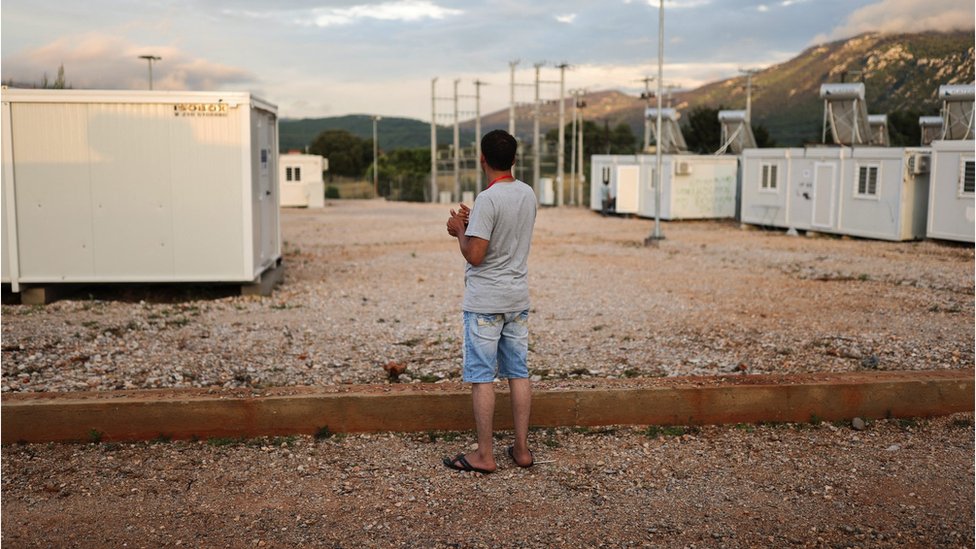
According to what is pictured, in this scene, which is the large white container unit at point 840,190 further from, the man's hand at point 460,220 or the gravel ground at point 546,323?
the man's hand at point 460,220

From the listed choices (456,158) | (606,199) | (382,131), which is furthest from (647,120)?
(382,131)

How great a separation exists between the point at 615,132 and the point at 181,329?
286 feet

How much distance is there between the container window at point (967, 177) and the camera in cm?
2011

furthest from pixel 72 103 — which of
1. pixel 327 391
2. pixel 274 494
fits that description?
pixel 274 494

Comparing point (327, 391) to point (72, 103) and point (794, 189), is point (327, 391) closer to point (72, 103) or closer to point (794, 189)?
point (72, 103)

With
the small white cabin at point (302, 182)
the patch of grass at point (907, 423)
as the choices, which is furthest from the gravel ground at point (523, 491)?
the small white cabin at point (302, 182)

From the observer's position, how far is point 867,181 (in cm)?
2286

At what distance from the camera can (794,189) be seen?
25594mm

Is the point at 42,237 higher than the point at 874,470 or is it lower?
higher

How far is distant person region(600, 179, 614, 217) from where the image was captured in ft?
116

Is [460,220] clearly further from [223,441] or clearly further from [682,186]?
[682,186]

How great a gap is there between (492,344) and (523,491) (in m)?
0.74

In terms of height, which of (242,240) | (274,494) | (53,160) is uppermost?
(53,160)

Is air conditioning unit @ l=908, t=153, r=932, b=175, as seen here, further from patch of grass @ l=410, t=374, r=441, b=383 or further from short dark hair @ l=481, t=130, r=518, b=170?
short dark hair @ l=481, t=130, r=518, b=170
